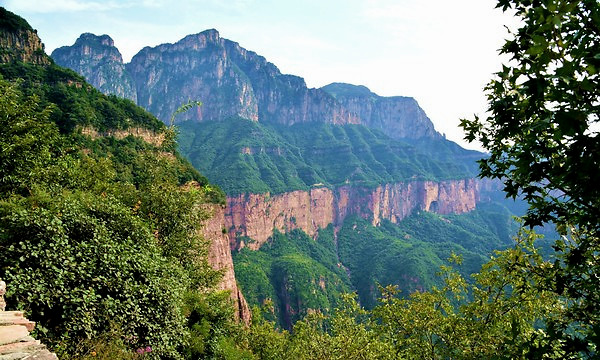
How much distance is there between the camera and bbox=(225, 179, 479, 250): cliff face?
122562 millimetres

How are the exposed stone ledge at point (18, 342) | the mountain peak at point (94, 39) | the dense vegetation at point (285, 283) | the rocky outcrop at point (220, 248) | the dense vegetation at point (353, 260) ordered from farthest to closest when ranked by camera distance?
the mountain peak at point (94, 39), the dense vegetation at point (353, 260), the dense vegetation at point (285, 283), the rocky outcrop at point (220, 248), the exposed stone ledge at point (18, 342)

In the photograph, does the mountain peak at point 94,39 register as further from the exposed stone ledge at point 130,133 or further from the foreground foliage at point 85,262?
the foreground foliage at point 85,262

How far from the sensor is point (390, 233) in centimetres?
17462

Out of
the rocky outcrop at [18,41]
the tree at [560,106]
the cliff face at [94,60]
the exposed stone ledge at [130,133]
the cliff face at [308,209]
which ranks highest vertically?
the cliff face at [94,60]

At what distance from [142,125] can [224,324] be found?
142 ft

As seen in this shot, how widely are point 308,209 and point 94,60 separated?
489 ft

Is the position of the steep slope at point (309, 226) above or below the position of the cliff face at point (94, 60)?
below

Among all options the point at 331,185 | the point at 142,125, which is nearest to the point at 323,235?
the point at 331,185

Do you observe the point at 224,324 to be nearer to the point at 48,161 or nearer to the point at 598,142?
the point at 48,161

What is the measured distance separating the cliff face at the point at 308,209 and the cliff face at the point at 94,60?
4527 inches

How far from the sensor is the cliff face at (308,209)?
12256cm

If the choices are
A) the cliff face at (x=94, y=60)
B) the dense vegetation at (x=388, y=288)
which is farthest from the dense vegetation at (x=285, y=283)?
the cliff face at (x=94, y=60)

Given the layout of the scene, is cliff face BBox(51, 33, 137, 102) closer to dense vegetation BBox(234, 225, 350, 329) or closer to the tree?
dense vegetation BBox(234, 225, 350, 329)

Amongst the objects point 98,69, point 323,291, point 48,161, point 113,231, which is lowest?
point 323,291
